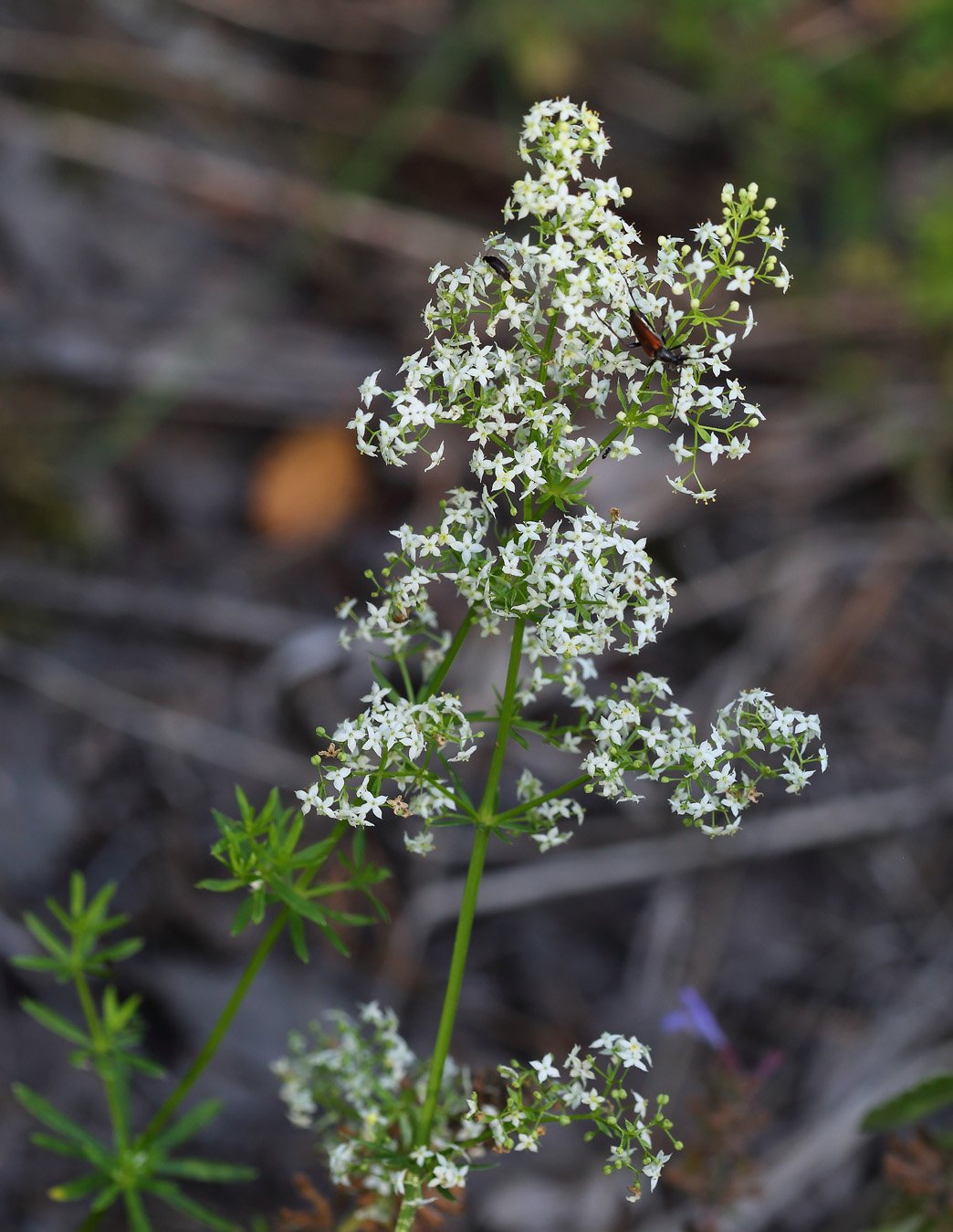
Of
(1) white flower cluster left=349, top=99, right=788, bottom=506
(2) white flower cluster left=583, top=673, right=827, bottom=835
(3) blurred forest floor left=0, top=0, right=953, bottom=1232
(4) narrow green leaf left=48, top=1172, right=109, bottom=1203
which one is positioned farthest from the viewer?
Answer: (3) blurred forest floor left=0, top=0, right=953, bottom=1232

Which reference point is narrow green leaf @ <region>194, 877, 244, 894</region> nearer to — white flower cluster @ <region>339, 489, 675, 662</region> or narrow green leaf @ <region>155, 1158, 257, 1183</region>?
white flower cluster @ <region>339, 489, 675, 662</region>

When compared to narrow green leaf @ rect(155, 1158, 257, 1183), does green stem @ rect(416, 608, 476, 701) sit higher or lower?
higher

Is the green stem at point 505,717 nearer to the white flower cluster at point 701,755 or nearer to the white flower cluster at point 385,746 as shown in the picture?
the white flower cluster at point 385,746

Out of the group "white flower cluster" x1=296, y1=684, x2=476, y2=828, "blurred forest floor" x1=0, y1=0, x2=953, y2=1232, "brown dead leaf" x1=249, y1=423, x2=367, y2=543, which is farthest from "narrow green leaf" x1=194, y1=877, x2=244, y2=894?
"brown dead leaf" x1=249, y1=423, x2=367, y2=543

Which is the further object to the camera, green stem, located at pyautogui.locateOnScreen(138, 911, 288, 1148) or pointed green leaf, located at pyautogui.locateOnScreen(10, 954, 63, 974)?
pointed green leaf, located at pyautogui.locateOnScreen(10, 954, 63, 974)

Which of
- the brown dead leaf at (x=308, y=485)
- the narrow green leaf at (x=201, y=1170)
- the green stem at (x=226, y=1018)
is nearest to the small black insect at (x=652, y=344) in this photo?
the green stem at (x=226, y=1018)

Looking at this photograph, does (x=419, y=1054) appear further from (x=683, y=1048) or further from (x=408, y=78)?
(x=408, y=78)

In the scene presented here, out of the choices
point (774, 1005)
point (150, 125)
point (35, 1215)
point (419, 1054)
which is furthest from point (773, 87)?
point (35, 1215)

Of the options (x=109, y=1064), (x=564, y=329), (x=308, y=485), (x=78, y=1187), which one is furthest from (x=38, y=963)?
(x=308, y=485)
